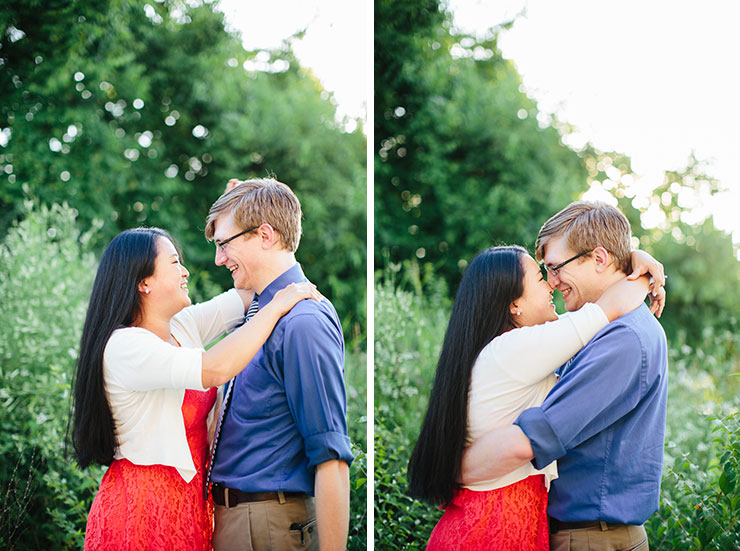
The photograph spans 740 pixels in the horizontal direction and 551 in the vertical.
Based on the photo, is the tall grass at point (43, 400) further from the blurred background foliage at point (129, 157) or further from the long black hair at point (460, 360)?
the long black hair at point (460, 360)

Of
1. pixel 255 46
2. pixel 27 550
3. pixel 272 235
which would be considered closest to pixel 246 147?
pixel 255 46

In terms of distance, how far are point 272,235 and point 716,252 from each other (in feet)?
23.3

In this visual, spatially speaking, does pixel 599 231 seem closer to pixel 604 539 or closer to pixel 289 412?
pixel 604 539

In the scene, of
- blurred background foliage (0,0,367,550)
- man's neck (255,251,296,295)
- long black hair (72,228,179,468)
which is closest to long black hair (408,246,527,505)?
Result: man's neck (255,251,296,295)

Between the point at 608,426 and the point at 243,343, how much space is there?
107cm

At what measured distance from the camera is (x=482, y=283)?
2145 mm

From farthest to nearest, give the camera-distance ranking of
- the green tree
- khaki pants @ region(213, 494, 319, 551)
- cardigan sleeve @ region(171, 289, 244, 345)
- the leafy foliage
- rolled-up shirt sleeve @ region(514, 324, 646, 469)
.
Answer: the green tree
the leafy foliage
cardigan sleeve @ region(171, 289, 244, 345)
khaki pants @ region(213, 494, 319, 551)
rolled-up shirt sleeve @ region(514, 324, 646, 469)

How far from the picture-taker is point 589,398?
188 cm

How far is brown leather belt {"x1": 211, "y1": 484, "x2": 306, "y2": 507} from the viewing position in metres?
2.00

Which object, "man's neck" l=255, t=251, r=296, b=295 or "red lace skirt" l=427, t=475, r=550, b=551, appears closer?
"red lace skirt" l=427, t=475, r=550, b=551

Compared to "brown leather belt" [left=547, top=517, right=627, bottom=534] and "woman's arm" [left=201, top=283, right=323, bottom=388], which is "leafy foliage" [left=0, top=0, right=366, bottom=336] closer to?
"woman's arm" [left=201, top=283, right=323, bottom=388]

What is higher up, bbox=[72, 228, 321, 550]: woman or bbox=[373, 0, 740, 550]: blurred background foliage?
bbox=[373, 0, 740, 550]: blurred background foliage

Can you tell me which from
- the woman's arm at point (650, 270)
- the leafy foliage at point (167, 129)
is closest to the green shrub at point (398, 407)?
the woman's arm at point (650, 270)

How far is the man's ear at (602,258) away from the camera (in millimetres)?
2135
